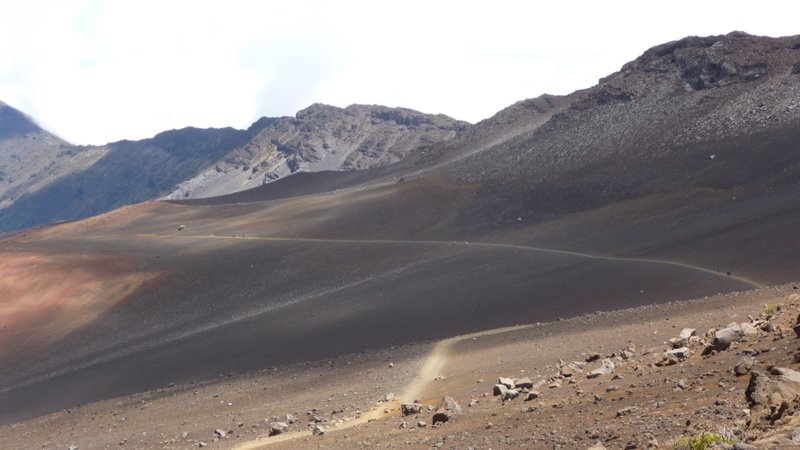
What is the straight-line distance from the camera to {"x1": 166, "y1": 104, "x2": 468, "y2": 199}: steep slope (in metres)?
158

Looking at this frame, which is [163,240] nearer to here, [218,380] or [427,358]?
[218,380]

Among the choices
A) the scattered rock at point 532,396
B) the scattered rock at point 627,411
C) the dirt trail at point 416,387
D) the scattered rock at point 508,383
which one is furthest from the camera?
the dirt trail at point 416,387

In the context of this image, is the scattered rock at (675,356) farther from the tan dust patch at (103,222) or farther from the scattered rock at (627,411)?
the tan dust patch at (103,222)

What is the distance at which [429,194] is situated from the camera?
59.9m

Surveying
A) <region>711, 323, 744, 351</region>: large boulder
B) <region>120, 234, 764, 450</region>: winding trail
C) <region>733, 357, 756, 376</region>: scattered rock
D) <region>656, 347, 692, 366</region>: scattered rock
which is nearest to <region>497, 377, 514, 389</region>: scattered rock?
<region>120, 234, 764, 450</region>: winding trail

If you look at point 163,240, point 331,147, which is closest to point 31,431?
point 163,240

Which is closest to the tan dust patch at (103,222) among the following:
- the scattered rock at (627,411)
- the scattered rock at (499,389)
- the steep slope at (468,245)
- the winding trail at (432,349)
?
the steep slope at (468,245)

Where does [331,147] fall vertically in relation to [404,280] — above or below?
above

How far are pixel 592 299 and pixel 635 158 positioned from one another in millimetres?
22198

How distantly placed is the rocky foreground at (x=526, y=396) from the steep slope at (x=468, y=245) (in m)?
3.94

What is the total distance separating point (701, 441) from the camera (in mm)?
8805

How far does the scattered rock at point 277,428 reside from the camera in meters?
17.8

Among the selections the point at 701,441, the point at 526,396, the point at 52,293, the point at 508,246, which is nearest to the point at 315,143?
the point at 52,293

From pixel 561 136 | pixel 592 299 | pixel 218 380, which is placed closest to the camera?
pixel 218 380
